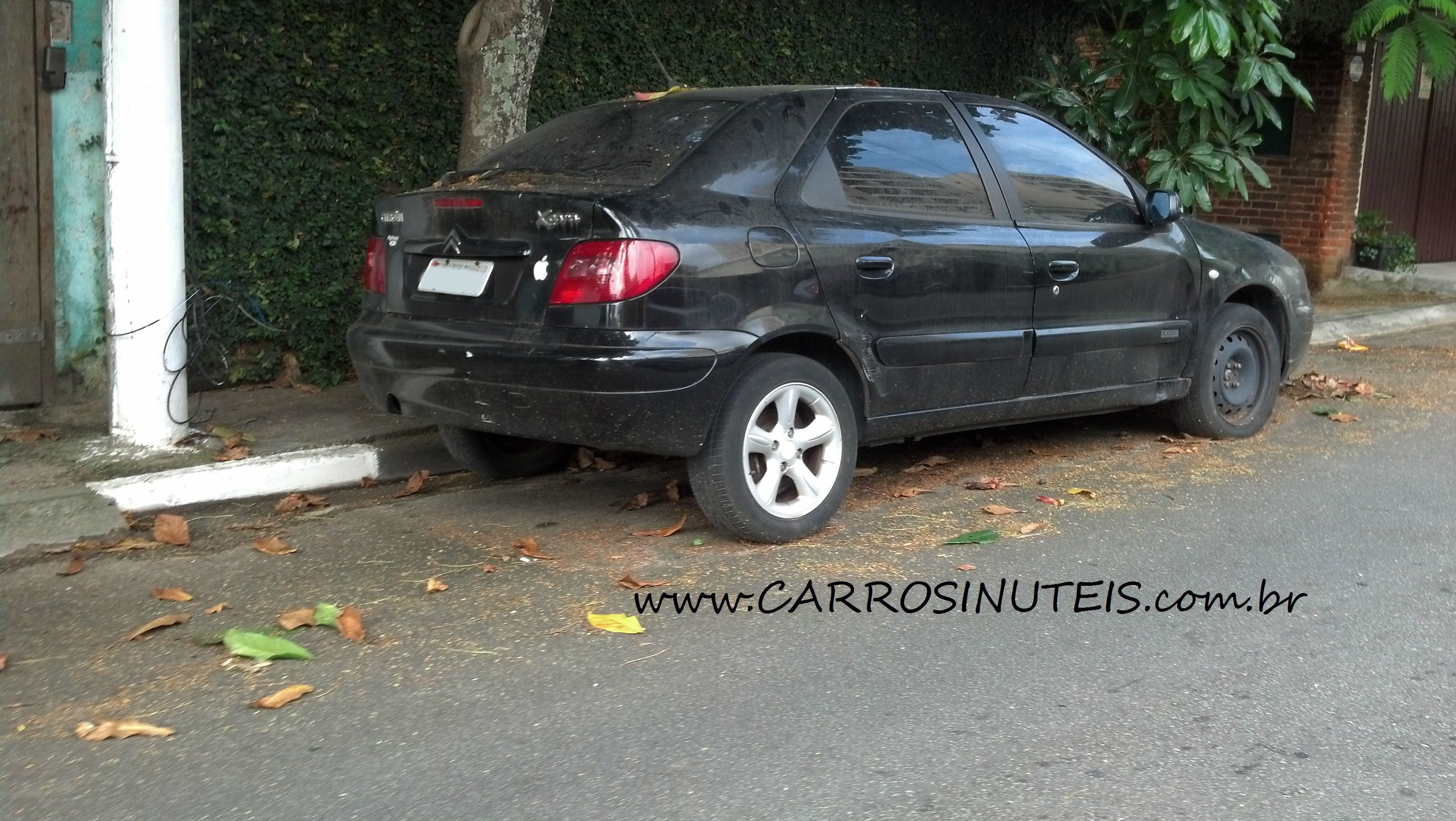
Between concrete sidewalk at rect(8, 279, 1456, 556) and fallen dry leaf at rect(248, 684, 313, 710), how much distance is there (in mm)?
1798

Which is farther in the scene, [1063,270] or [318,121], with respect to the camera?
[318,121]

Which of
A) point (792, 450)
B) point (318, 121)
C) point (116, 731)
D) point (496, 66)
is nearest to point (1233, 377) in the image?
point (792, 450)

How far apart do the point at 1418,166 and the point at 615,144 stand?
510 inches

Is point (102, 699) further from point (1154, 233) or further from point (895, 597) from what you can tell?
point (1154, 233)

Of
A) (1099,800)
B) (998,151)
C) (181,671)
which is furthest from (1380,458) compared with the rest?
(181,671)

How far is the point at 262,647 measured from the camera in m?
4.30

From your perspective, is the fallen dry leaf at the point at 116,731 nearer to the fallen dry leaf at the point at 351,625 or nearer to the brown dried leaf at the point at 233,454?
the fallen dry leaf at the point at 351,625

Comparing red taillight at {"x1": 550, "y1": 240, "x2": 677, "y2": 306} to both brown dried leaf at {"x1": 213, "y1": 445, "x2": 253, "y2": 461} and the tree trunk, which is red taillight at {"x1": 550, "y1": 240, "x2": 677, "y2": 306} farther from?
the tree trunk

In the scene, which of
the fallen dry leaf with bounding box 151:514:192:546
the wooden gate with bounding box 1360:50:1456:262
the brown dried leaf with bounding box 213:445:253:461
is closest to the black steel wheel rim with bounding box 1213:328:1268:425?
the brown dried leaf with bounding box 213:445:253:461

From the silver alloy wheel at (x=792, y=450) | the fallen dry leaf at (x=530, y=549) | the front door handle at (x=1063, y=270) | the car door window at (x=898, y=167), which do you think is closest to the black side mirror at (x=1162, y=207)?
the front door handle at (x=1063, y=270)

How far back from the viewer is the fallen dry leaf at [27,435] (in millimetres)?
6574

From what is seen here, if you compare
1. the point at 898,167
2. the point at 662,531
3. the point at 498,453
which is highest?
the point at 898,167

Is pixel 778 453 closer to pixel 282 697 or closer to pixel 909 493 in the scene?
pixel 909 493

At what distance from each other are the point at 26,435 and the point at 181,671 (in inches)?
119
